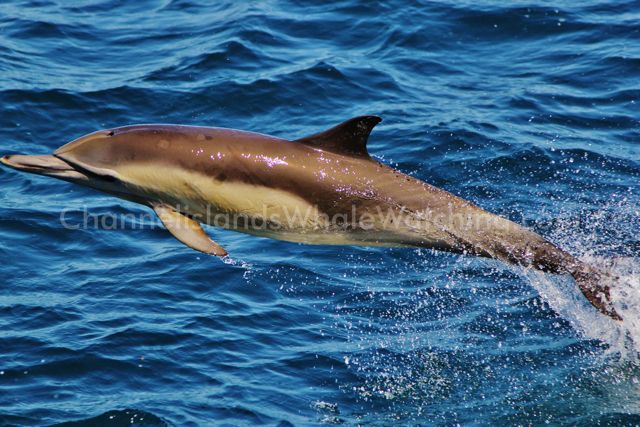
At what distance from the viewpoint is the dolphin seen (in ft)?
26.8

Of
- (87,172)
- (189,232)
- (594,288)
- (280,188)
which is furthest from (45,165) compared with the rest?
(594,288)

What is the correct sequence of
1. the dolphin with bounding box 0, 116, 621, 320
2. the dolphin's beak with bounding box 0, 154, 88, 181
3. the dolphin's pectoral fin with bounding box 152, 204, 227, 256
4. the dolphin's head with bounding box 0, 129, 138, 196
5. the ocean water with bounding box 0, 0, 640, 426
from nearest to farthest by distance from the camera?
1. the dolphin's pectoral fin with bounding box 152, 204, 227, 256
2. the dolphin with bounding box 0, 116, 621, 320
3. the dolphin's head with bounding box 0, 129, 138, 196
4. the dolphin's beak with bounding box 0, 154, 88, 181
5. the ocean water with bounding box 0, 0, 640, 426


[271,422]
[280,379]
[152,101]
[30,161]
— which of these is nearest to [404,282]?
[280,379]

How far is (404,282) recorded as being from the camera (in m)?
11.6

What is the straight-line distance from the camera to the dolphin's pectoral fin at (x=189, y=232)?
26.5 feet

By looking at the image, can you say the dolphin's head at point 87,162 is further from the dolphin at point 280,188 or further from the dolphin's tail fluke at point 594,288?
the dolphin's tail fluke at point 594,288

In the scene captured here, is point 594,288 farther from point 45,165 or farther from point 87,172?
point 45,165

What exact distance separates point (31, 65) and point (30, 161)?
9365 mm

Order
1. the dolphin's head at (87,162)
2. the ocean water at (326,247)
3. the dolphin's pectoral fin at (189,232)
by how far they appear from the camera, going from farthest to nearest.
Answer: the ocean water at (326,247) → the dolphin's head at (87,162) → the dolphin's pectoral fin at (189,232)

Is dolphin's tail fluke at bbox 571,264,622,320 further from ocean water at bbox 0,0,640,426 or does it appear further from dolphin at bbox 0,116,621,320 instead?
ocean water at bbox 0,0,640,426

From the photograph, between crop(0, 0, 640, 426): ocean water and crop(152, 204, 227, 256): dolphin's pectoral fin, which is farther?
crop(0, 0, 640, 426): ocean water

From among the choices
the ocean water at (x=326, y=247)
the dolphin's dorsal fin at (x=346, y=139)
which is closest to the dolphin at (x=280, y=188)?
the dolphin's dorsal fin at (x=346, y=139)

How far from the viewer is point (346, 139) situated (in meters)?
8.21

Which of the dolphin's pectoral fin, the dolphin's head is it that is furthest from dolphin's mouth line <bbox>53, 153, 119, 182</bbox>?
the dolphin's pectoral fin
